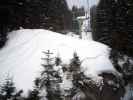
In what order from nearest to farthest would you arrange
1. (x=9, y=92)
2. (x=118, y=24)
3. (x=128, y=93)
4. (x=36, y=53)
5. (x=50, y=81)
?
(x=9, y=92), (x=50, y=81), (x=128, y=93), (x=36, y=53), (x=118, y=24)

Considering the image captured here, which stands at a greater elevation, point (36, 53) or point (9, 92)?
point (36, 53)

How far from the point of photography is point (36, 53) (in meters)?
12.3

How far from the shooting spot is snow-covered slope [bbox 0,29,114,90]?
1118cm

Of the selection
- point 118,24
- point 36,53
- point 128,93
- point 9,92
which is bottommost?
point 128,93

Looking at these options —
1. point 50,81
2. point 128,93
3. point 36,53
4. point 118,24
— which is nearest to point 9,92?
point 50,81

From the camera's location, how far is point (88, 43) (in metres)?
13.6

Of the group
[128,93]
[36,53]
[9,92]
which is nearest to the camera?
[9,92]

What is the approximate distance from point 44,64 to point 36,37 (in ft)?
10.5

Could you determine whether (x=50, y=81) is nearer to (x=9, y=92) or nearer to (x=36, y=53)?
(x=9, y=92)

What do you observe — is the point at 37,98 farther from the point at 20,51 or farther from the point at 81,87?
the point at 20,51

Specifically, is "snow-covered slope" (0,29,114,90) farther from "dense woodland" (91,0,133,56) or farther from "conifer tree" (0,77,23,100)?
"dense woodland" (91,0,133,56)

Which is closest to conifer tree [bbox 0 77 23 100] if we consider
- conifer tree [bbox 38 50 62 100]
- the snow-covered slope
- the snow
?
the snow-covered slope

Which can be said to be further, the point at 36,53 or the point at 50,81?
the point at 36,53

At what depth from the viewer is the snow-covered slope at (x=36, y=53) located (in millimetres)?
11180
